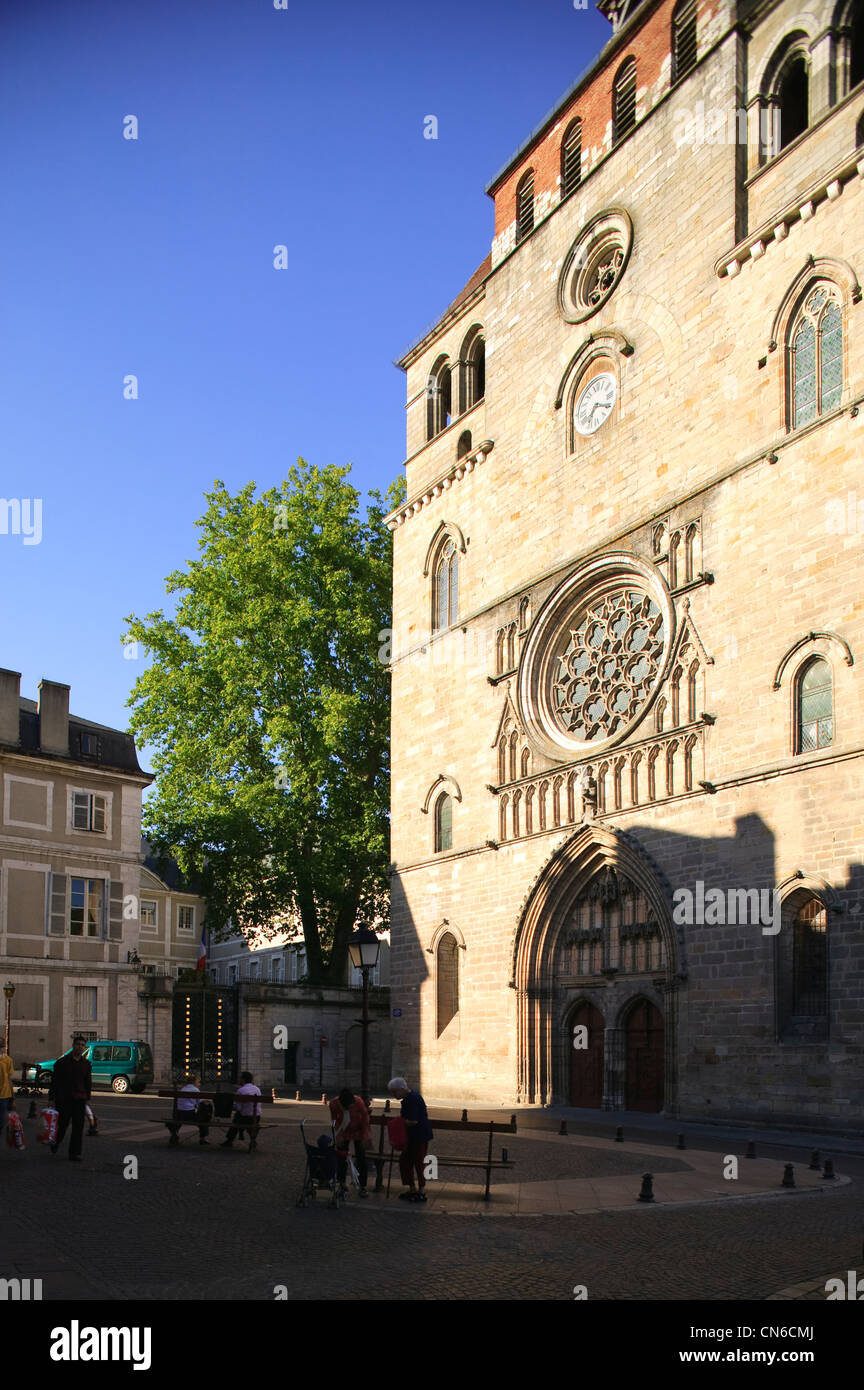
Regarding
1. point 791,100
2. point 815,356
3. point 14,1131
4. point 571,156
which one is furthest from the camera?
point 571,156

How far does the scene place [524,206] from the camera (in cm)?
3331

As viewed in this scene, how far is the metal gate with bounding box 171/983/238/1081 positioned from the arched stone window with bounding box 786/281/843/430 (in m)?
22.1

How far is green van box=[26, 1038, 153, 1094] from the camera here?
3300 centimetres

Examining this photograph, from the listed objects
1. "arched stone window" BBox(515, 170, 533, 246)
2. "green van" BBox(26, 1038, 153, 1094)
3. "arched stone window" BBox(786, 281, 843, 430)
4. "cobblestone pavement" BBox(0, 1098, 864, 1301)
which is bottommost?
"green van" BBox(26, 1038, 153, 1094)

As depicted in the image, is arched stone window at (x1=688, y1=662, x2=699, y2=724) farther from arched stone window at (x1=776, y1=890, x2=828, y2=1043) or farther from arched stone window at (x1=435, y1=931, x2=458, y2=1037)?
arched stone window at (x1=435, y1=931, x2=458, y2=1037)

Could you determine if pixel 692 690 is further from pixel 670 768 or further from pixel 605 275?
pixel 605 275

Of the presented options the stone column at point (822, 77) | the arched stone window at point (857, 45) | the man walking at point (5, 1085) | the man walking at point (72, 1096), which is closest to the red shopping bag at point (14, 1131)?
the man walking at point (5, 1085)

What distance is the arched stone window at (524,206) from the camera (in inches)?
1302

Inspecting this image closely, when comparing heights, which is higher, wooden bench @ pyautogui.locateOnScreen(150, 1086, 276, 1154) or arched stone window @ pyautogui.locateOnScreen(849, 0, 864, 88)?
arched stone window @ pyautogui.locateOnScreen(849, 0, 864, 88)

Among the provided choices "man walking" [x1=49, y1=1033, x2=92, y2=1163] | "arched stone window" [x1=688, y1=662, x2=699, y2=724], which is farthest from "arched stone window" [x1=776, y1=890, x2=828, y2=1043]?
"man walking" [x1=49, y1=1033, x2=92, y2=1163]

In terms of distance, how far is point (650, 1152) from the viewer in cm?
1891

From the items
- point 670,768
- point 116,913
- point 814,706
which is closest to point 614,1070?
point 670,768

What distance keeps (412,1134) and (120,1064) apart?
2181 cm

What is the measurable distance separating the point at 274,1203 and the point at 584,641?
17844 millimetres
